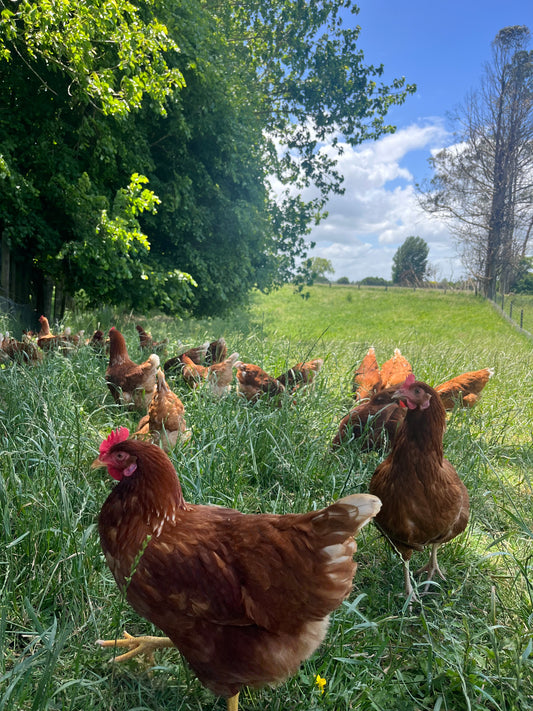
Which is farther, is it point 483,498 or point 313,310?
point 313,310

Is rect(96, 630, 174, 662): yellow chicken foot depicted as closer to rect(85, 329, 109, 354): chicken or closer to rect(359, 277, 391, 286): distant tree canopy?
rect(85, 329, 109, 354): chicken

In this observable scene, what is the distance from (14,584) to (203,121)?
9.28 metres

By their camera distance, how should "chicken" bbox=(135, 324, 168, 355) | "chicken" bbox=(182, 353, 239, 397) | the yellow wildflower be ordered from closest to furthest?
1. the yellow wildflower
2. "chicken" bbox=(182, 353, 239, 397)
3. "chicken" bbox=(135, 324, 168, 355)

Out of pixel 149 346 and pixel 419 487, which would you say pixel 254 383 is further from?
pixel 419 487

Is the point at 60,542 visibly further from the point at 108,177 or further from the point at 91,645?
the point at 108,177

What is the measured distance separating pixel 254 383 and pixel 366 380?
1277 mm

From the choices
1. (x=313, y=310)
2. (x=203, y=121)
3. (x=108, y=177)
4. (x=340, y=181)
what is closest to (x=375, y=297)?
(x=313, y=310)

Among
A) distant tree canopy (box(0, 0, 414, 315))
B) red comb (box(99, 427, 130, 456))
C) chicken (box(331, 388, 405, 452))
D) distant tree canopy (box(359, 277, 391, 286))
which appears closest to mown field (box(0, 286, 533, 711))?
chicken (box(331, 388, 405, 452))

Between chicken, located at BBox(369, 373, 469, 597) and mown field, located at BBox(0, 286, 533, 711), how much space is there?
246mm

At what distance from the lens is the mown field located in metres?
1.65

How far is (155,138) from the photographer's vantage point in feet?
30.1

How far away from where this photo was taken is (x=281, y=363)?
20.3 feet

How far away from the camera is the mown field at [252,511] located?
5.41 feet

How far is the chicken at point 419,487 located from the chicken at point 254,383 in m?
2.22
